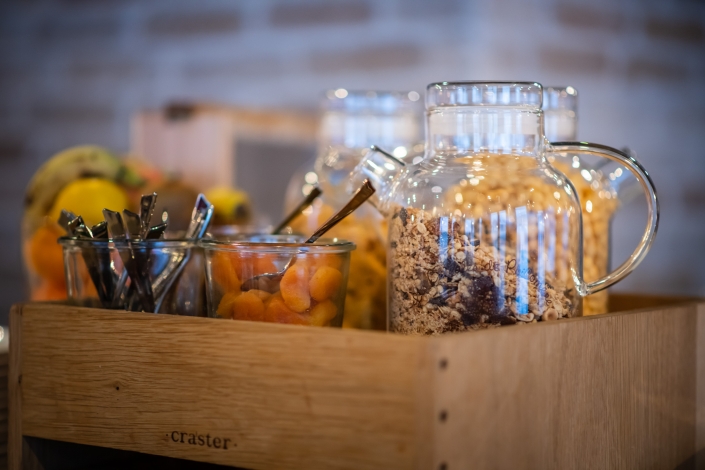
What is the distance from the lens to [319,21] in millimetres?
1731

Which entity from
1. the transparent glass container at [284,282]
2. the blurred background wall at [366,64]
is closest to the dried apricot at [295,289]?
the transparent glass container at [284,282]

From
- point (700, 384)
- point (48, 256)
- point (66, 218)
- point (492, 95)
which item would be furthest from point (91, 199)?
point (700, 384)

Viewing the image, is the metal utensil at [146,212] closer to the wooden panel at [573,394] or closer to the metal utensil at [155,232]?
the metal utensil at [155,232]

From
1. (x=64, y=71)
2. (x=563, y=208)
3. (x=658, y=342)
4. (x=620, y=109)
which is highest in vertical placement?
(x=64, y=71)

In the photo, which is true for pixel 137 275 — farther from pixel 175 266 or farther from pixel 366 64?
pixel 366 64

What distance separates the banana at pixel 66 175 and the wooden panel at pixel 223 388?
42 centimetres

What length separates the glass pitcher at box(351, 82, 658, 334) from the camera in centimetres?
55

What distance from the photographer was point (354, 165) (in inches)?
31.8

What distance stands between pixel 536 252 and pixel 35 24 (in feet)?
6.45

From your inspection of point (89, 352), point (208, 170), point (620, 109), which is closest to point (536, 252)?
point (89, 352)

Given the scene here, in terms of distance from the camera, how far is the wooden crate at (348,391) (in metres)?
0.46

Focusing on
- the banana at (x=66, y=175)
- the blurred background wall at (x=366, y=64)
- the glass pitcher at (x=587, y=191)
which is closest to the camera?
the glass pitcher at (x=587, y=191)

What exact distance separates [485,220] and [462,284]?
0.05 metres

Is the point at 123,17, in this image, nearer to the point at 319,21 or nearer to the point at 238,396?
the point at 319,21
